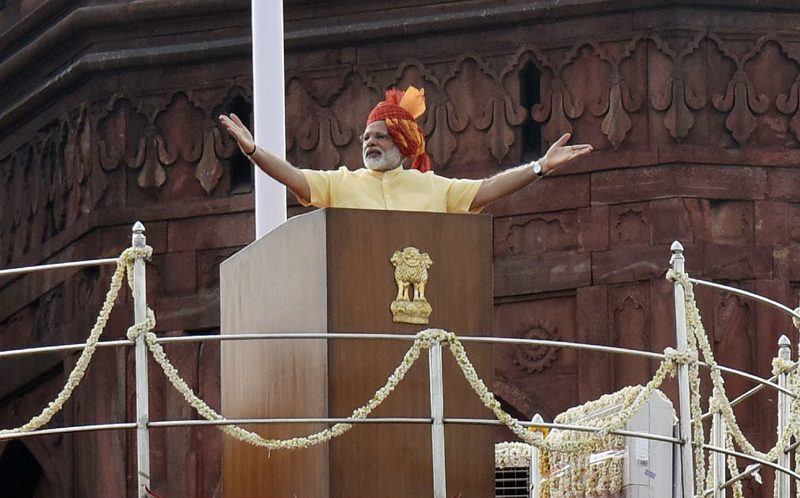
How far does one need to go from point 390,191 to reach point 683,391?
1.45m

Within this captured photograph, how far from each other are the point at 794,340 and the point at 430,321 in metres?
8.41

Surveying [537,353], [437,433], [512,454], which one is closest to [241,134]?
[437,433]

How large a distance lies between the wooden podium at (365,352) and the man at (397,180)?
0.36 meters

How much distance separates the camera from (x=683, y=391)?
11.3 metres

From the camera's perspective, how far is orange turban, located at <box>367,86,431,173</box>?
11828 millimetres

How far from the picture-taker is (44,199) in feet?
72.9

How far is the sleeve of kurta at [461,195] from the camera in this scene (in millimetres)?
11797

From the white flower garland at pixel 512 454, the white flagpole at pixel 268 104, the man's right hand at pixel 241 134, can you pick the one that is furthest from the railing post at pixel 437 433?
the white flower garland at pixel 512 454

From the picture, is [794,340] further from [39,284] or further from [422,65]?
[39,284]

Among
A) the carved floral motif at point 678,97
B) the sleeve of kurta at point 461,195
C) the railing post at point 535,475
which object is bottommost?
the railing post at point 535,475

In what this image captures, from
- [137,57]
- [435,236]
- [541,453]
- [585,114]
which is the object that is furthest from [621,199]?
[435,236]

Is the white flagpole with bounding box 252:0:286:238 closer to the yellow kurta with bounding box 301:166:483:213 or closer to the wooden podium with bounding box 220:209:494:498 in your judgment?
the yellow kurta with bounding box 301:166:483:213

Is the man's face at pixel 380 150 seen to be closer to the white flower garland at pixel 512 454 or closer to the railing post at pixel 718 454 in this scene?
the railing post at pixel 718 454

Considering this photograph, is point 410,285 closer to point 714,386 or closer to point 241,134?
point 241,134
